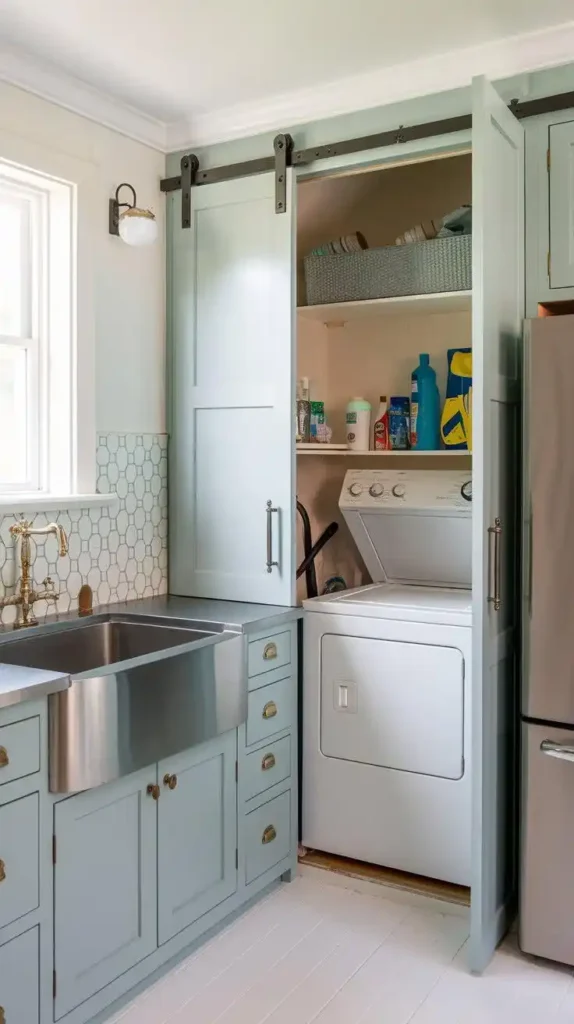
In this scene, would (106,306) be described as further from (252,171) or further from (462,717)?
(462,717)

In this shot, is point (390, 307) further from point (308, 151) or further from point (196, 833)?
point (196, 833)

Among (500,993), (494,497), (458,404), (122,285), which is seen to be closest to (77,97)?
(122,285)

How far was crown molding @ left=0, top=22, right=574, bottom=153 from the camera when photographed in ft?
7.96

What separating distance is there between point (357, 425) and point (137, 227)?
108 cm

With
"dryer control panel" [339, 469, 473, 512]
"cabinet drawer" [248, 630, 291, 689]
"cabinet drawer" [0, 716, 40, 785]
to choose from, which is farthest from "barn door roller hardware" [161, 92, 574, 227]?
"cabinet drawer" [0, 716, 40, 785]

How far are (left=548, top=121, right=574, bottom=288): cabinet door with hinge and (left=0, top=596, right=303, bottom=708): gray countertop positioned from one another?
1.24 metres

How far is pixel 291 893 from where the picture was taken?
2676 millimetres

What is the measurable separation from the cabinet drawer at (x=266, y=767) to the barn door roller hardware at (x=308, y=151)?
169 centimetres

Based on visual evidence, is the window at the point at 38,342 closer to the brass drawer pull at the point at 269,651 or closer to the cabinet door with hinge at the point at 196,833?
the brass drawer pull at the point at 269,651

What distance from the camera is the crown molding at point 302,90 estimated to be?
243 centimetres

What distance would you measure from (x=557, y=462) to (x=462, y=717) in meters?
0.84

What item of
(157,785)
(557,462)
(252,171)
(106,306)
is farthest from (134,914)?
(252,171)

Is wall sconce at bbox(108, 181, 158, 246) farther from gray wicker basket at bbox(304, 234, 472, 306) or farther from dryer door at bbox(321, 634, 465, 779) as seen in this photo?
dryer door at bbox(321, 634, 465, 779)

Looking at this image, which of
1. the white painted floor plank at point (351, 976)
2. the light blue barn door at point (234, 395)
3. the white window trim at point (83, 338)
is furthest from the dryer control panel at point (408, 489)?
the white painted floor plank at point (351, 976)
